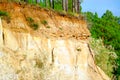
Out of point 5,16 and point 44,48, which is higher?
point 5,16

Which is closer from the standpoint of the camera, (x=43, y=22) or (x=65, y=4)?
(x=43, y=22)

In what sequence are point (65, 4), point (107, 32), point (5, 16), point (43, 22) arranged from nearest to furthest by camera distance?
Result: point (5, 16)
point (43, 22)
point (65, 4)
point (107, 32)

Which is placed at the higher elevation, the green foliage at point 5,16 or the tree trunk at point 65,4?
the tree trunk at point 65,4

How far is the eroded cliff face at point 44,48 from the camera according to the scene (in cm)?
2858

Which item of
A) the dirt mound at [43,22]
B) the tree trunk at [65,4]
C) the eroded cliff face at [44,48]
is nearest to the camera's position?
the eroded cliff face at [44,48]

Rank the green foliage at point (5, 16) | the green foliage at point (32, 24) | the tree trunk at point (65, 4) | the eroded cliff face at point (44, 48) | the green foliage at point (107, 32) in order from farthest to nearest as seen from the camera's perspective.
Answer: the green foliage at point (107, 32)
the tree trunk at point (65, 4)
the green foliage at point (32, 24)
the green foliage at point (5, 16)
the eroded cliff face at point (44, 48)

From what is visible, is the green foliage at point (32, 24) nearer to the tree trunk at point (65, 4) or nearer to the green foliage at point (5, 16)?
the green foliage at point (5, 16)

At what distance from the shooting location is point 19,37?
2994 centimetres

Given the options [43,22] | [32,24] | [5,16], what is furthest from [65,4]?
[5,16]

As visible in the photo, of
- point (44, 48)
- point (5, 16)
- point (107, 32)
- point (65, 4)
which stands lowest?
point (107, 32)

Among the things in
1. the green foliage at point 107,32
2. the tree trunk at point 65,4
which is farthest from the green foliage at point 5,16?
the green foliage at point 107,32

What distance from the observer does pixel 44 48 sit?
105 feet

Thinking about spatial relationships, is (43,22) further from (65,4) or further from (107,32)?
(107,32)

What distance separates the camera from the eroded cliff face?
28.6m
